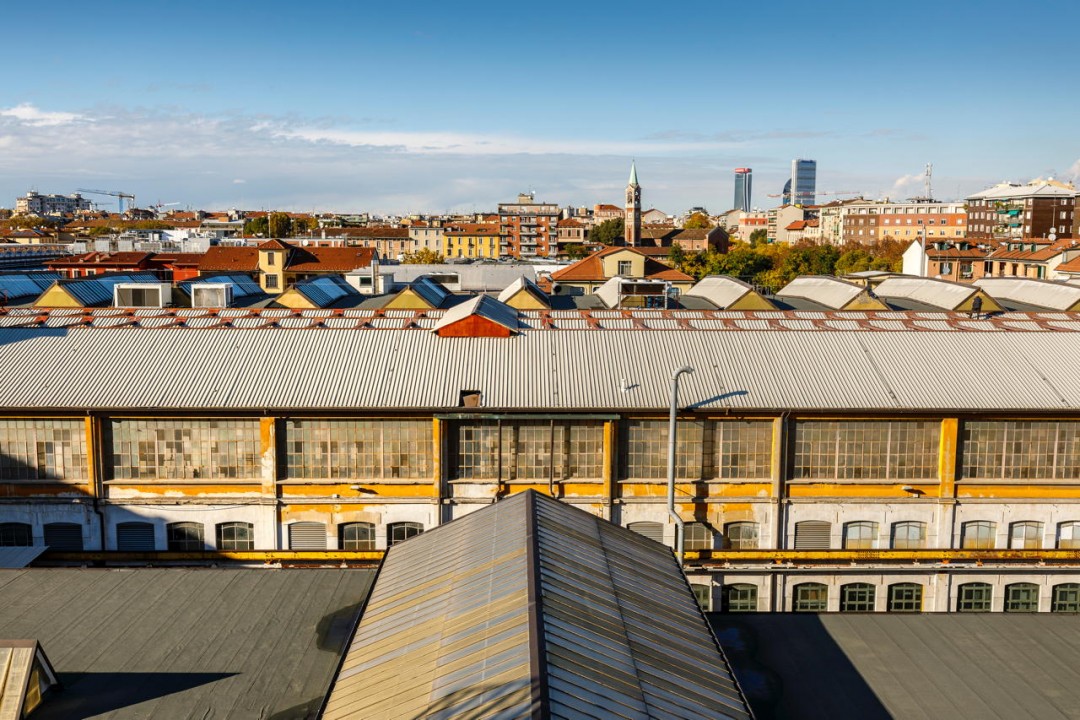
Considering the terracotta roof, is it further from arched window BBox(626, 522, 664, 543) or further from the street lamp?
the street lamp

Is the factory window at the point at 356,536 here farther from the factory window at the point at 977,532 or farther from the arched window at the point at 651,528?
the factory window at the point at 977,532

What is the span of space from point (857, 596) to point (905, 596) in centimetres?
187

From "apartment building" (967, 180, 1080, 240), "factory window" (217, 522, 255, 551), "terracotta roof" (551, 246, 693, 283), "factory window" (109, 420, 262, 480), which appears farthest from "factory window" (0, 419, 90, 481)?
"apartment building" (967, 180, 1080, 240)

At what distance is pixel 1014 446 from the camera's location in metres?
33.7

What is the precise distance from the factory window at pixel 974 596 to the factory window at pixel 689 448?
29.6 feet

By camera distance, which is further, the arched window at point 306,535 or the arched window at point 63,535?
the arched window at point 306,535

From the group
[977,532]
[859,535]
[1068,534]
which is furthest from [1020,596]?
[859,535]

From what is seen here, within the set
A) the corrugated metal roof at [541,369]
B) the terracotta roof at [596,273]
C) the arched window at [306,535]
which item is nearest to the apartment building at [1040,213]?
the terracotta roof at [596,273]

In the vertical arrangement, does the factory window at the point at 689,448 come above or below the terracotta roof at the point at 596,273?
below

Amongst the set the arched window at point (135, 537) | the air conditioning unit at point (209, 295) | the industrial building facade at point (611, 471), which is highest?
the air conditioning unit at point (209, 295)

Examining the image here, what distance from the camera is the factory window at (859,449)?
33562 millimetres

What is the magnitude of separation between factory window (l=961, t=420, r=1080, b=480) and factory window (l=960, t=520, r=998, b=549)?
1869mm

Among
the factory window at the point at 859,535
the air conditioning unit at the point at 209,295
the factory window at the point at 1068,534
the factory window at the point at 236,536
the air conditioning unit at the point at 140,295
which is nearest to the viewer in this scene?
the factory window at the point at 236,536

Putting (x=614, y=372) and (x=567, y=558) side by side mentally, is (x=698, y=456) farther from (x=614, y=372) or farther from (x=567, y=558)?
(x=567, y=558)
